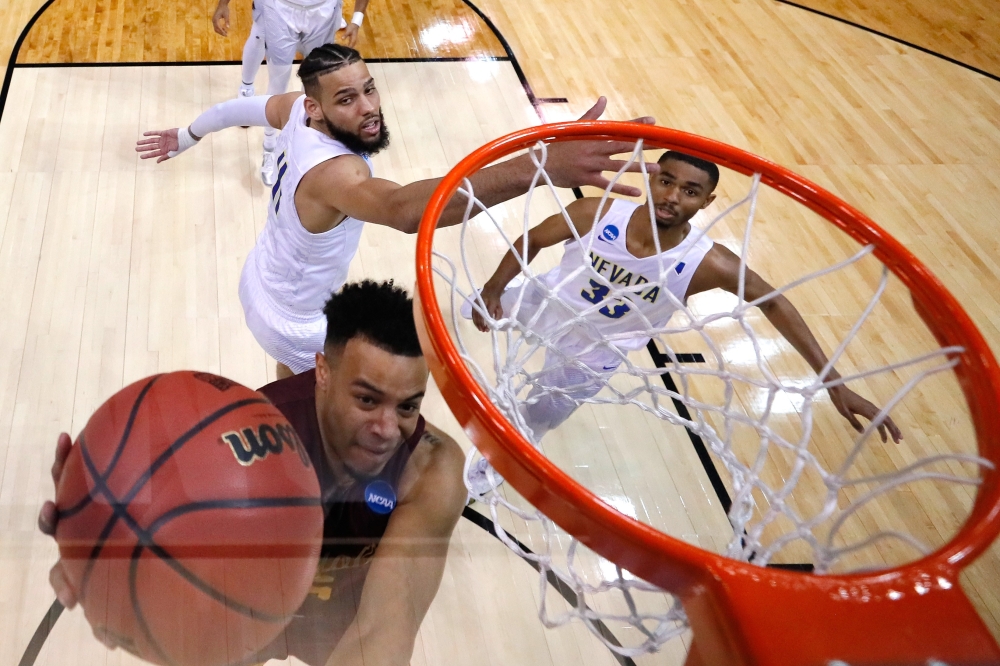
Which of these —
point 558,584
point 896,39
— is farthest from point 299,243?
point 896,39

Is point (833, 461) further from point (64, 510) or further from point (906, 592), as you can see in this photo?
point (64, 510)

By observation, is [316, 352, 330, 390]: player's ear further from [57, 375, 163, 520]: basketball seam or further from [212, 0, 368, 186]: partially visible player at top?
[212, 0, 368, 186]: partially visible player at top

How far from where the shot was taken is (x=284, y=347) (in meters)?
2.25

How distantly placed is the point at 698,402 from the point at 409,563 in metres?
0.81

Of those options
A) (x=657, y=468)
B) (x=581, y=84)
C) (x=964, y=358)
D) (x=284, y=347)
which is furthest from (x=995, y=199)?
(x=284, y=347)

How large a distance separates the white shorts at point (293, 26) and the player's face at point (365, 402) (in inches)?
66.5

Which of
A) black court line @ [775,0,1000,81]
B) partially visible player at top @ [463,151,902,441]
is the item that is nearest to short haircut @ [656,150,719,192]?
partially visible player at top @ [463,151,902,441]

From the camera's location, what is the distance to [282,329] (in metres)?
2.22

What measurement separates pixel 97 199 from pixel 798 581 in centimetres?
277

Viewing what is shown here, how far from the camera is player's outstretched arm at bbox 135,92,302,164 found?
95.7 inches

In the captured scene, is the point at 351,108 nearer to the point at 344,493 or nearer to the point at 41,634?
the point at 344,493

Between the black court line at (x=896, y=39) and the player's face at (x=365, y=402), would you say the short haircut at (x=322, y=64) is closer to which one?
the player's face at (x=365, y=402)

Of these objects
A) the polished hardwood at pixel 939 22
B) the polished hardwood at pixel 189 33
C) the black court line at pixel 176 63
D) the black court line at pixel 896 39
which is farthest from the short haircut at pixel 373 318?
the polished hardwood at pixel 939 22

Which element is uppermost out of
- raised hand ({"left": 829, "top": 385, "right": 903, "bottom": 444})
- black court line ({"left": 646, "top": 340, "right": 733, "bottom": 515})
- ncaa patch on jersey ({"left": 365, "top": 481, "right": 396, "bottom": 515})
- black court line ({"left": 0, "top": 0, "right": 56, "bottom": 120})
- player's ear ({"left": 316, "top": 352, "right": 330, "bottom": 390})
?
raised hand ({"left": 829, "top": 385, "right": 903, "bottom": 444})
